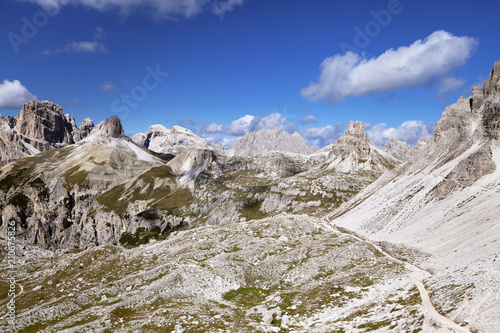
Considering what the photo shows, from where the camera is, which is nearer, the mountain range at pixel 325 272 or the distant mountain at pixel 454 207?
the distant mountain at pixel 454 207

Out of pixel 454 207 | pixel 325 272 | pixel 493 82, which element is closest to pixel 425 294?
pixel 325 272

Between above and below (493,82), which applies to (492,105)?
below

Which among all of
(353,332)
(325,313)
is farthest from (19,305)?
(353,332)

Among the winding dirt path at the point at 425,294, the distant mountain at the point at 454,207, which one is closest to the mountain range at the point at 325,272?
the winding dirt path at the point at 425,294

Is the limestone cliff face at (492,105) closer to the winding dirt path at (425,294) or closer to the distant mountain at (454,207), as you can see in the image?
the distant mountain at (454,207)

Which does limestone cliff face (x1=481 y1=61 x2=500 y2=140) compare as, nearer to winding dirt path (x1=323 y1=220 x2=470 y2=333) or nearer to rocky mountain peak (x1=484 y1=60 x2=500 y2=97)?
rocky mountain peak (x1=484 y1=60 x2=500 y2=97)

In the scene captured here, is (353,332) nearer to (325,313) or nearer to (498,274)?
(325,313)

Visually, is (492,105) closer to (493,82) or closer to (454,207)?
(493,82)

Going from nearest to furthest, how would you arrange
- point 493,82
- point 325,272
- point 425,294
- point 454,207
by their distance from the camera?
point 425,294
point 325,272
point 454,207
point 493,82

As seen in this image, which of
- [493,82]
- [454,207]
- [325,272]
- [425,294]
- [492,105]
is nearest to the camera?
[425,294]

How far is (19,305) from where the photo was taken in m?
73.0

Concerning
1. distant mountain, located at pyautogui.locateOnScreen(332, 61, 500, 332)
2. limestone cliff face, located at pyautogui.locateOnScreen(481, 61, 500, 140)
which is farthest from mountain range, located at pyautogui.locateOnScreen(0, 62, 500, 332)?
limestone cliff face, located at pyautogui.locateOnScreen(481, 61, 500, 140)

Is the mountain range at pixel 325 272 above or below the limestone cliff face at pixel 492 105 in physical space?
below

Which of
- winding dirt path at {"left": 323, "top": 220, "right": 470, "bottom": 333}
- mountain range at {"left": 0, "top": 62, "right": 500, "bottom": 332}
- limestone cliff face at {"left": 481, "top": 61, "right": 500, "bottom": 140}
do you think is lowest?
winding dirt path at {"left": 323, "top": 220, "right": 470, "bottom": 333}
